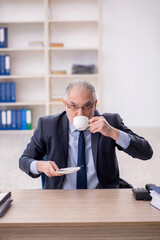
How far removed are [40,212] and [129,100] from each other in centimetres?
501

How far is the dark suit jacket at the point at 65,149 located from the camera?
76.0 inches

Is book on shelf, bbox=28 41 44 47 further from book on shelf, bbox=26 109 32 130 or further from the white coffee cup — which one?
the white coffee cup

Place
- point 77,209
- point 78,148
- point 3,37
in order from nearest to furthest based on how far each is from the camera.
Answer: point 77,209 → point 78,148 → point 3,37

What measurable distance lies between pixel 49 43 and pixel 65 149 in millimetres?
4338

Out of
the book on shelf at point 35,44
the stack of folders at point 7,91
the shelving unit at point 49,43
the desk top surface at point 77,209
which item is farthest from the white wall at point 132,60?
the desk top surface at point 77,209

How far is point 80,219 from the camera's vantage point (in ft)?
4.63

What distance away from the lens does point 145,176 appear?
12.8 feet

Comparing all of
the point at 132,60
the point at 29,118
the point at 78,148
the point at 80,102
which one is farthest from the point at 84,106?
the point at 132,60

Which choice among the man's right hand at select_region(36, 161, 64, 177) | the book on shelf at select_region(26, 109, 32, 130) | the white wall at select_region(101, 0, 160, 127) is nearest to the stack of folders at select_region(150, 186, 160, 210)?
the man's right hand at select_region(36, 161, 64, 177)

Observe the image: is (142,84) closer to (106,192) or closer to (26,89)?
(26,89)

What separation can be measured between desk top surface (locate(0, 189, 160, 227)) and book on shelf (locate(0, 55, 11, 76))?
14.5ft

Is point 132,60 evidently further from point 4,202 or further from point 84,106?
point 4,202

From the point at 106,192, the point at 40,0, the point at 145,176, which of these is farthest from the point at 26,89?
the point at 106,192

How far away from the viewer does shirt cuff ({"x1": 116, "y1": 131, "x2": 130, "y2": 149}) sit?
1826mm
